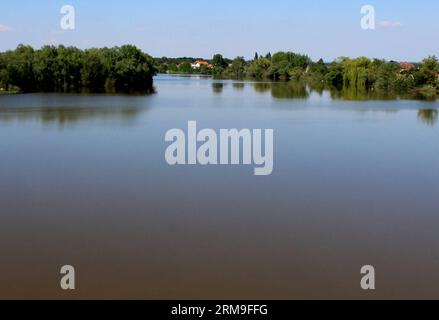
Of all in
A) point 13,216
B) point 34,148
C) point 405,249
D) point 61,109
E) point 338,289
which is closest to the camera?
point 338,289

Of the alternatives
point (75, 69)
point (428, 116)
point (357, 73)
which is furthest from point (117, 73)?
point (428, 116)

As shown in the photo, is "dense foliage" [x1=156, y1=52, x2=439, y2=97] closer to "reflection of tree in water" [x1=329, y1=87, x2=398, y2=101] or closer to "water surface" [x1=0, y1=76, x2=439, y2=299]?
"reflection of tree in water" [x1=329, y1=87, x2=398, y2=101]

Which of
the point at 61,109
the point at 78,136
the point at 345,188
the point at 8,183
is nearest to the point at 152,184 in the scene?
the point at 8,183

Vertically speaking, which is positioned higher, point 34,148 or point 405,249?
point 34,148

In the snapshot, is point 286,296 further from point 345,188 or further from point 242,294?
point 345,188

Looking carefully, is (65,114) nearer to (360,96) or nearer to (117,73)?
(360,96)

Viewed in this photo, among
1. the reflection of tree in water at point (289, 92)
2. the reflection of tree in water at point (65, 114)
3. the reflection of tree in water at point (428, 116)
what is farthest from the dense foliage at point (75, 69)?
the reflection of tree in water at point (428, 116)
